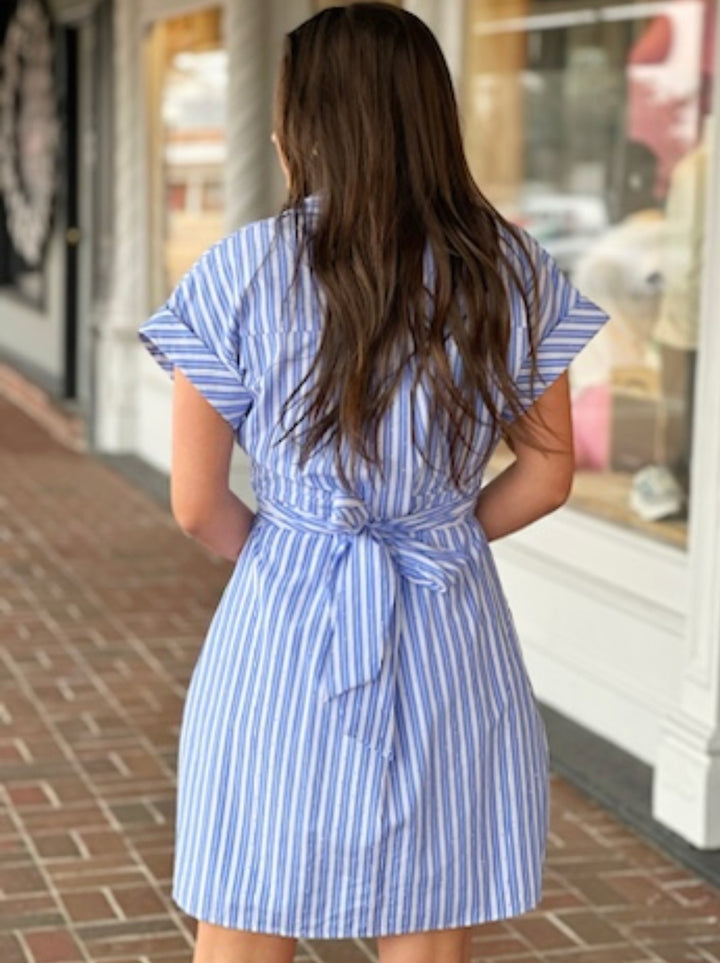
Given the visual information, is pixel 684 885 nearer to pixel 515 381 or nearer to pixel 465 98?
pixel 515 381

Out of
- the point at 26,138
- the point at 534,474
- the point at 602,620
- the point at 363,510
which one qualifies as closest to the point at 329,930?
the point at 363,510

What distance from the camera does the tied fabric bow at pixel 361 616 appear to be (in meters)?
2.32

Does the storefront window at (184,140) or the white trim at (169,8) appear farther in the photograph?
the storefront window at (184,140)

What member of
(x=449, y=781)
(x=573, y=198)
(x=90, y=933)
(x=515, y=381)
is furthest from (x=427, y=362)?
(x=573, y=198)

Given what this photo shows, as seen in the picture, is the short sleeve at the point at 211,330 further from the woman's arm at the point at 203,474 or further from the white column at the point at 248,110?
the white column at the point at 248,110

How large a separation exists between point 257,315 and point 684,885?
8.12 ft

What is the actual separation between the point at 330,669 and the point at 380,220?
0.53 m

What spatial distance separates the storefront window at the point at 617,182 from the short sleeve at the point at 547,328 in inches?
113

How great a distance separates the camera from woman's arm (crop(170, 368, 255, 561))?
91.0 inches

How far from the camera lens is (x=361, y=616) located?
233 cm

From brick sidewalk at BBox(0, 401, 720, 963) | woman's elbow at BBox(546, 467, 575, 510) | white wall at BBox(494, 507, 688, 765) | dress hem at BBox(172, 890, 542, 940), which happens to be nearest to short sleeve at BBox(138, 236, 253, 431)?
woman's elbow at BBox(546, 467, 575, 510)

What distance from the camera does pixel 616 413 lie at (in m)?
5.84

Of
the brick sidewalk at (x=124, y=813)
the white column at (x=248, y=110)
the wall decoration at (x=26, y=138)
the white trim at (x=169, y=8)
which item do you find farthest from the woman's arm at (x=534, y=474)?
the wall decoration at (x=26, y=138)

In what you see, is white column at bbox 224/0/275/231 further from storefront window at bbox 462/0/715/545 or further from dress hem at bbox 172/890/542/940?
dress hem at bbox 172/890/542/940
